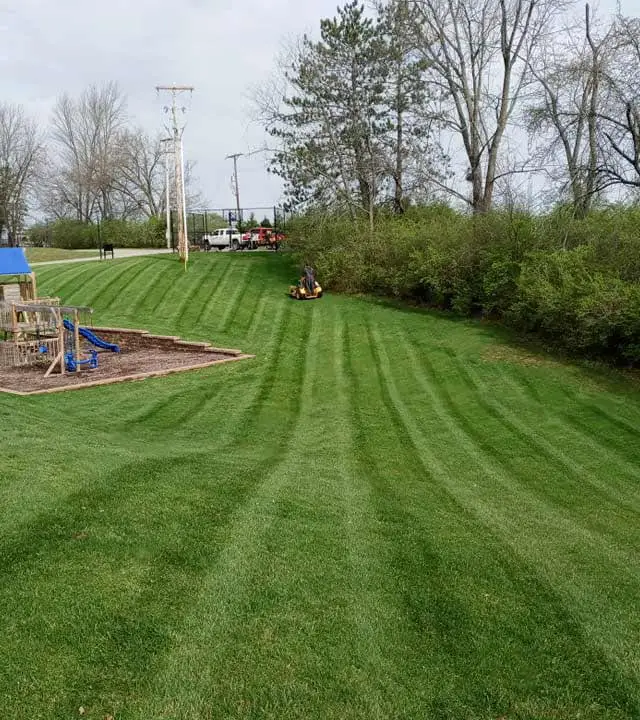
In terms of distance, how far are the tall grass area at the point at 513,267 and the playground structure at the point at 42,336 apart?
9036mm

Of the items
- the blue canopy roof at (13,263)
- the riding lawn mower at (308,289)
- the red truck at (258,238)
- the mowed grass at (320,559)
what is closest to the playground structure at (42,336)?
the blue canopy roof at (13,263)

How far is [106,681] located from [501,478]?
17.0 ft

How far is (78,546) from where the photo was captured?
420 cm

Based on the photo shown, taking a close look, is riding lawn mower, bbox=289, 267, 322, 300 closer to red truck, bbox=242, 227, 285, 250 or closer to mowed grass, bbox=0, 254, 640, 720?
mowed grass, bbox=0, 254, 640, 720

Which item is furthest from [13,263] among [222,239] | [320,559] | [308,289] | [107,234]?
[107,234]

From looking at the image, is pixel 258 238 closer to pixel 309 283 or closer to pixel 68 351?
pixel 309 283

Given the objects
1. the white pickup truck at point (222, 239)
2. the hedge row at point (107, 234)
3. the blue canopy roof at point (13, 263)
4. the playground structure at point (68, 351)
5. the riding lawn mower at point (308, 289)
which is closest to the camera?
the playground structure at point (68, 351)

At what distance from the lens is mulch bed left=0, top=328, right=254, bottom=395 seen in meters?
12.1

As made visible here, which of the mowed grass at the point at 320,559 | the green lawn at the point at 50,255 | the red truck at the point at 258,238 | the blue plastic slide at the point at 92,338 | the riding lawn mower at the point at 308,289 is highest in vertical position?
the red truck at the point at 258,238

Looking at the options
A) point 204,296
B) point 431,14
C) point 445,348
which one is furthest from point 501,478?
point 431,14

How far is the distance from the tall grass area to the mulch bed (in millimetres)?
6606

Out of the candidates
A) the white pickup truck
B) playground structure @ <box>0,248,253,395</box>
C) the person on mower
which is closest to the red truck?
the white pickup truck

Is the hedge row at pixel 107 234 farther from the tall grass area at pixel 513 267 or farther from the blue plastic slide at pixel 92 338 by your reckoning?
the blue plastic slide at pixel 92 338

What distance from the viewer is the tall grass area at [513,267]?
40.5 feet
